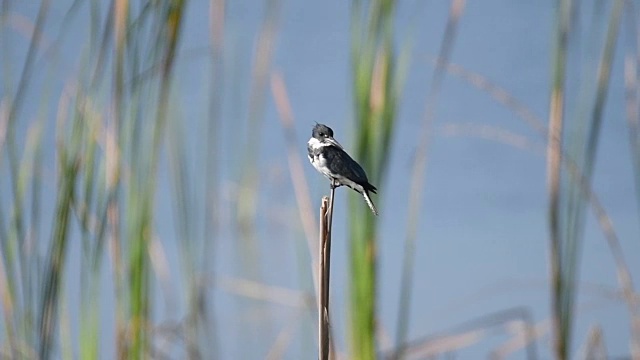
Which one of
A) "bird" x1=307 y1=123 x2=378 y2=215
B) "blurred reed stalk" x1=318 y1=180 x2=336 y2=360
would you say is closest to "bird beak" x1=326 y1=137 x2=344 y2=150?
"bird" x1=307 y1=123 x2=378 y2=215

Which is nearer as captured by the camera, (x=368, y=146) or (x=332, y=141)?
(x=368, y=146)

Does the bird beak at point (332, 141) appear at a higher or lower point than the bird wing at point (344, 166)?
higher

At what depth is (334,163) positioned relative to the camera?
165 centimetres

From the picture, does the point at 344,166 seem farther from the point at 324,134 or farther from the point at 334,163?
the point at 324,134

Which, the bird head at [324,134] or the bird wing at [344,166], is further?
the bird head at [324,134]

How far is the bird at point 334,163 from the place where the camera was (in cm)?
142

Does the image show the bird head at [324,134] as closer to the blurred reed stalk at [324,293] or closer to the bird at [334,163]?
the bird at [334,163]

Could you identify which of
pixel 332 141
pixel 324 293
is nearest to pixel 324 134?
pixel 332 141

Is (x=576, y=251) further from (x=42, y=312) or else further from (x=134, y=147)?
(x=42, y=312)

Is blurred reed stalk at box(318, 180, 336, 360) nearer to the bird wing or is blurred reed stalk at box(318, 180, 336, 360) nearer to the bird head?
the bird wing

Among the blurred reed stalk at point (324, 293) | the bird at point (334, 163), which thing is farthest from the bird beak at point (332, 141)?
the blurred reed stalk at point (324, 293)

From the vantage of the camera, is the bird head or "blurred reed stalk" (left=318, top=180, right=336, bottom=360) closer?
"blurred reed stalk" (left=318, top=180, right=336, bottom=360)

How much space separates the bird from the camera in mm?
1420

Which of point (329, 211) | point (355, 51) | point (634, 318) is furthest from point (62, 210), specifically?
point (634, 318)
